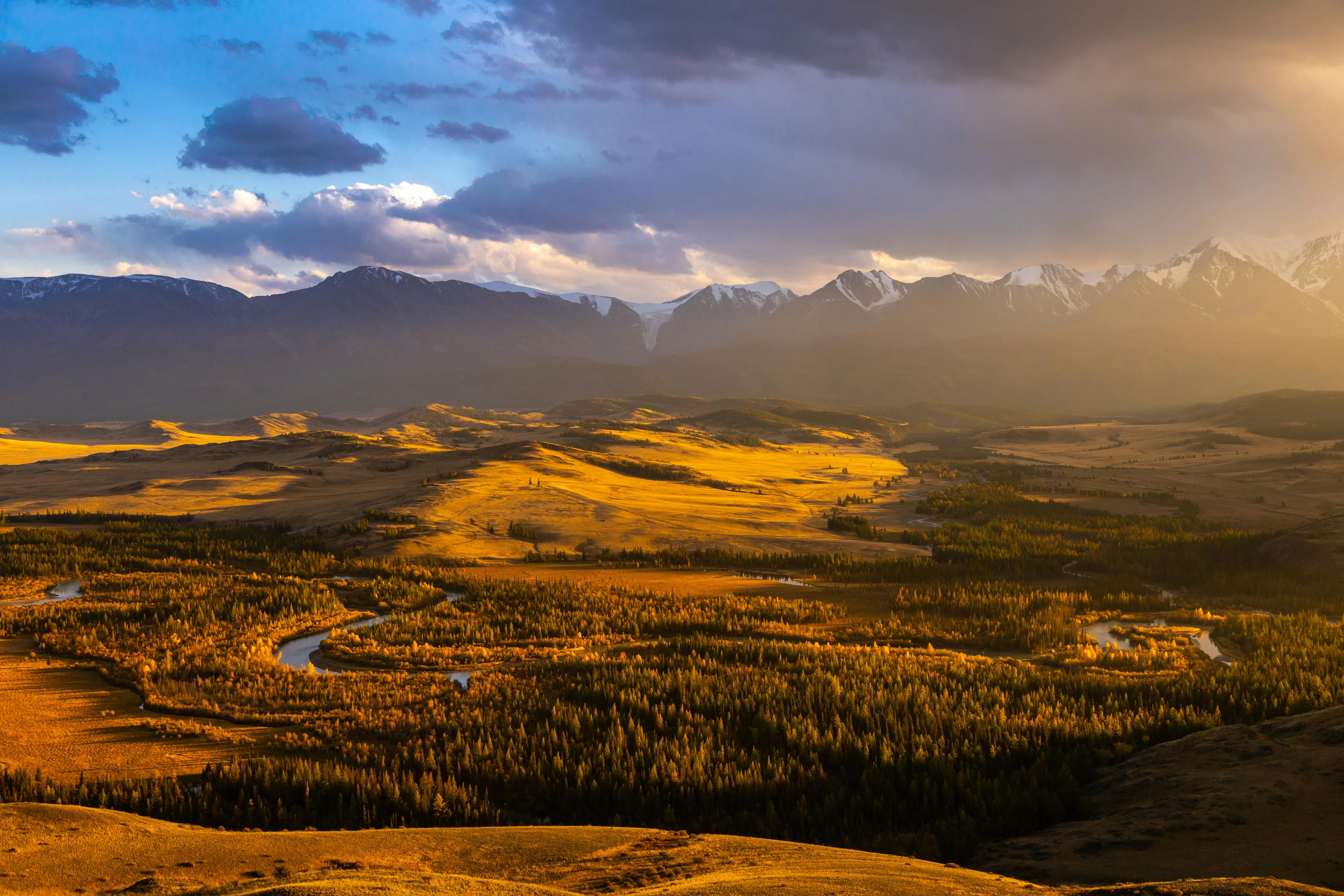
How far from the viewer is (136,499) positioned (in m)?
50.8

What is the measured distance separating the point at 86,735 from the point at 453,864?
10140mm

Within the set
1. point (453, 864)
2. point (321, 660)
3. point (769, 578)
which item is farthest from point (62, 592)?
point (453, 864)

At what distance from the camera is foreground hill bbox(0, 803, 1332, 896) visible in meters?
8.08

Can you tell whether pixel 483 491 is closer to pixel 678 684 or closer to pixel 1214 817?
pixel 678 684

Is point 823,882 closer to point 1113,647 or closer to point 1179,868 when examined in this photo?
point 1179,868

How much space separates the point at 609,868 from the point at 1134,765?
9.62m

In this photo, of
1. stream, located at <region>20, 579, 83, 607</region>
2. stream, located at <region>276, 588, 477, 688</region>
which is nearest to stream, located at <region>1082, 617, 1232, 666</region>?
stream, located at <region>276, 588, 477, 688</region>

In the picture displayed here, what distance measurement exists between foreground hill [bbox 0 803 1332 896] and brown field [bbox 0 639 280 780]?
146 inches

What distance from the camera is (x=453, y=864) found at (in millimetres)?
9867

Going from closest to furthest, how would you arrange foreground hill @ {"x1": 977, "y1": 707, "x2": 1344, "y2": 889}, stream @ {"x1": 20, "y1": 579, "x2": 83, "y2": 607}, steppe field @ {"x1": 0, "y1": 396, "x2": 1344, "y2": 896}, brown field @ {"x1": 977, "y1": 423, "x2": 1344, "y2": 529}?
1. foreground hill @ {"x1": 977, "y1": 707, "x2": 1344, "y2": 889}
2. steppe field @ {"x1": 0, "y1": 396, "x2": 1344, "y2": 896}
3. stream @ {"x1": 20, "y1": 579, "x2": 83, "y2": 607}
4. brown field @ {"x1": 977, "y1": 423, "x2": 1344, "y2": 529}

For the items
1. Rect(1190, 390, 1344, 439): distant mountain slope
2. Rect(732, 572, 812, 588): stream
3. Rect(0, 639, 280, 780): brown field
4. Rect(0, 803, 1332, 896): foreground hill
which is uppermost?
Rect(1190, 390, 1344, 439): distant mountain slope

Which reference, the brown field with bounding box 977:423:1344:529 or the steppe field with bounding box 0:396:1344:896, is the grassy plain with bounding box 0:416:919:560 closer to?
the steppe field with bounding box 0:396:1344:896

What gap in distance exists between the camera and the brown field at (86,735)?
46.1ft

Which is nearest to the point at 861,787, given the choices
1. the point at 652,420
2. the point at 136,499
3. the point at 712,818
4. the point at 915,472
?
the point at 712,818
